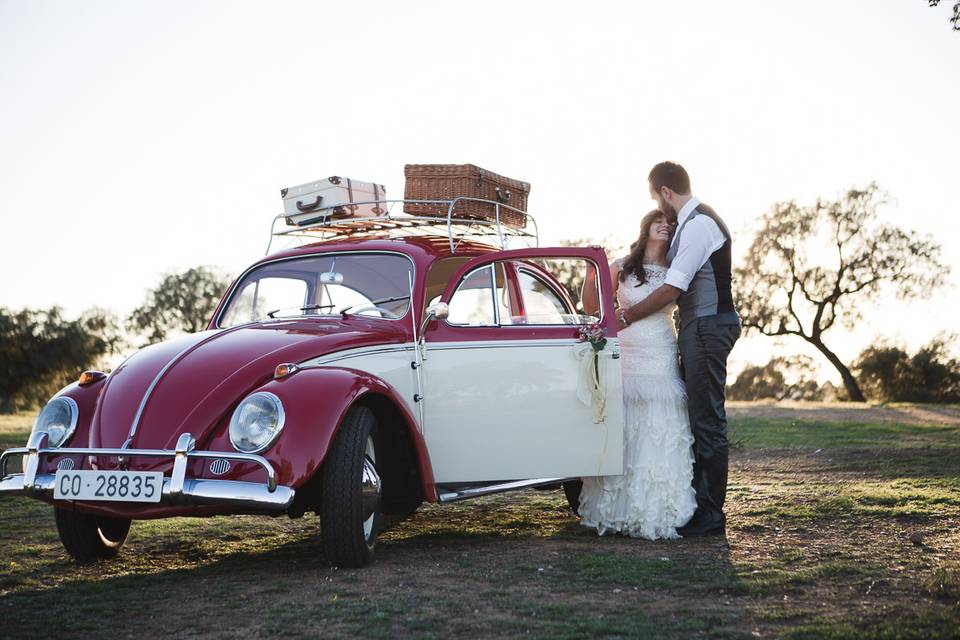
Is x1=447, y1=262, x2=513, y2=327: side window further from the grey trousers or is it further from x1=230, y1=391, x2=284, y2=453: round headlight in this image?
x1=230, y1=391, x2=284, y2=453: round headlight

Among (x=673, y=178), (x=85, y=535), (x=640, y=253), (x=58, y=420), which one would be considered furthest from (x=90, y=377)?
(x=673, y=178)

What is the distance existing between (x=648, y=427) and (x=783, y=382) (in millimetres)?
30125

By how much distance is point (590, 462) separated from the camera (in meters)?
5.91

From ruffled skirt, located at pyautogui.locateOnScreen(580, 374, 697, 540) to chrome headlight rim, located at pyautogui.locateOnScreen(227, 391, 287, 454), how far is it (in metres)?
2.48

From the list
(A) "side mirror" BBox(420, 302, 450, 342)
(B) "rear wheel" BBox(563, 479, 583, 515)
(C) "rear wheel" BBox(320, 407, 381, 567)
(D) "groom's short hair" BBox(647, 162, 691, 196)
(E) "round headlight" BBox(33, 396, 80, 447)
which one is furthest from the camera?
(B) "rear wheel" BBox(563, 479, 583, 515)

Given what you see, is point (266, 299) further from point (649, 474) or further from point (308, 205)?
point (649, 474)

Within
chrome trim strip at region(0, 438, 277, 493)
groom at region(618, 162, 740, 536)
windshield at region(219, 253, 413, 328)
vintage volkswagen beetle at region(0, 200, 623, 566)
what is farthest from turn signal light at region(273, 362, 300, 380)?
groom at region(618, 162, 740, 536)

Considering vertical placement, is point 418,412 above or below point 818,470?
above

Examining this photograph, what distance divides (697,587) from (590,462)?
4.91ft

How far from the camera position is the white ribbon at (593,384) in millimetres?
5871

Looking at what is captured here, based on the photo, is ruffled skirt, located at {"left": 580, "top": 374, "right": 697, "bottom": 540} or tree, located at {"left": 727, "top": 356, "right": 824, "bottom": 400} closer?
ruffled skirt, located at {"left": 580, "top": 374, "right": 697, "bottom": 540}

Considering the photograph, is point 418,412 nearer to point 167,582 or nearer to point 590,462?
point 590,462

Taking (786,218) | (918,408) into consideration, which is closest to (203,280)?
(786,218)

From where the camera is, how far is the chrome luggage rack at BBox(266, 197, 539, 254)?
680 centimetres
